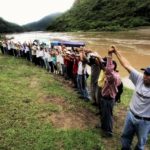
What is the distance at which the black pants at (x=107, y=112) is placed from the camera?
785cm

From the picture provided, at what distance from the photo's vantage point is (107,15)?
97875mm

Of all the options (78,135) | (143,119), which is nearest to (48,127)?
(78,135)

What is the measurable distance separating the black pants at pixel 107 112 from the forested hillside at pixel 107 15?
69.2 meters

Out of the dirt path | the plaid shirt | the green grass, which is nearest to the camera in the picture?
the green grass

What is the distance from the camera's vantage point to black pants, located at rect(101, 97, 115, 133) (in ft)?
25.7

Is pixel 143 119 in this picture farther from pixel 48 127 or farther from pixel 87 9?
pixel 87 9

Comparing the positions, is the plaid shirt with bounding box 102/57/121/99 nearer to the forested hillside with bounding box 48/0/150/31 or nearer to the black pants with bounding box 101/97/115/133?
the black pants with bounding box 101/97/115/133

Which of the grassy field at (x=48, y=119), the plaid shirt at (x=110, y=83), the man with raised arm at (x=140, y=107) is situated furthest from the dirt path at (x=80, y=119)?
the man with raised arm at (x=140, y=107)

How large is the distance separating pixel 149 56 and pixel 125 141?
82.0 feet

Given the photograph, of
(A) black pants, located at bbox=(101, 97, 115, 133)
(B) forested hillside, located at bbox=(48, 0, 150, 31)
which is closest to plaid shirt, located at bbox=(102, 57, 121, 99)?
(A) black pants, located at bbox=(101, 97, 115, 133)

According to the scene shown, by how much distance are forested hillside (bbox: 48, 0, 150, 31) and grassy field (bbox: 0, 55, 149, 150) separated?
215 feet

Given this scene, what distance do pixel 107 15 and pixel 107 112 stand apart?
91985mm

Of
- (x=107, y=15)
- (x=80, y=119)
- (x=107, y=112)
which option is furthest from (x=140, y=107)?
(x=107, y=15)

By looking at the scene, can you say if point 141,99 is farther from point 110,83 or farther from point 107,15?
point 107,15
